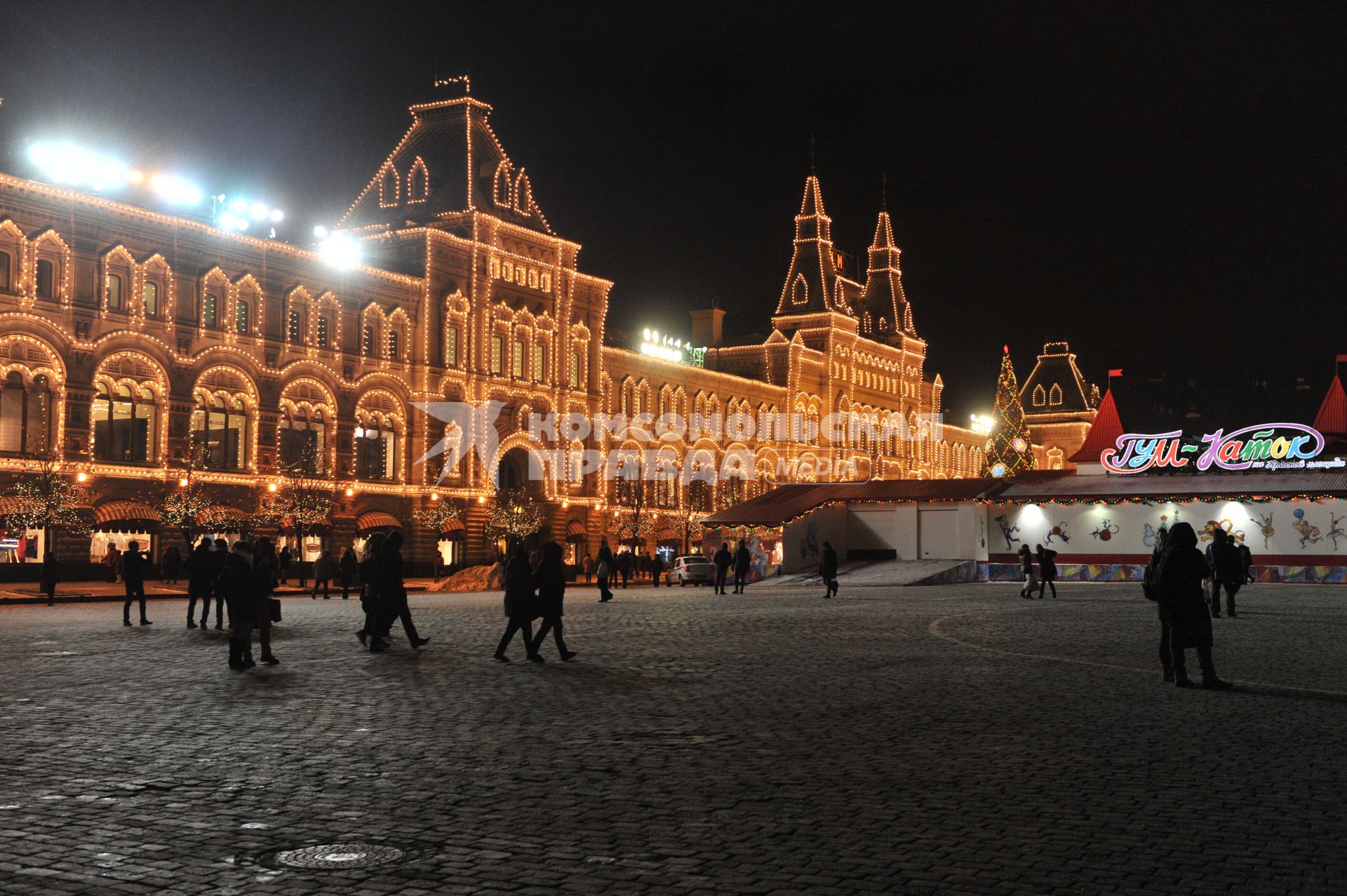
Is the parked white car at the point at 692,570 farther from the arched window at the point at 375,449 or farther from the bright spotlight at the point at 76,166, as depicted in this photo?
the bright spotlight at the point at 76,166

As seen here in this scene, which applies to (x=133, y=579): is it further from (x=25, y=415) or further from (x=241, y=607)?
(x=25, y=415)

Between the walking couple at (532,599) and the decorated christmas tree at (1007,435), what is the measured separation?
61.9 meters

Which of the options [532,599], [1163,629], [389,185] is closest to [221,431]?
[389,185]

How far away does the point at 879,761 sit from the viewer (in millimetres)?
10086

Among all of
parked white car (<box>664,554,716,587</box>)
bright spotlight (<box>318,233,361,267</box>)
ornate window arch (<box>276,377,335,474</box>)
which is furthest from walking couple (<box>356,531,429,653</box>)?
bright spotlight (<box>318,233,361,267</box>)

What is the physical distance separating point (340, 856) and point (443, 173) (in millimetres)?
63027

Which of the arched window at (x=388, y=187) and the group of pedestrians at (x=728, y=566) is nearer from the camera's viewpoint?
the group of pedestrians at (x=728, y=566)

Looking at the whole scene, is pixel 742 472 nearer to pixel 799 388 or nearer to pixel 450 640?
pixel 799 388

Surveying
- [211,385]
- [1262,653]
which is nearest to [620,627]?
[1262,653]

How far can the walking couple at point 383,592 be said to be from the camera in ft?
64.9

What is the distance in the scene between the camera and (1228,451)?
2140 inches

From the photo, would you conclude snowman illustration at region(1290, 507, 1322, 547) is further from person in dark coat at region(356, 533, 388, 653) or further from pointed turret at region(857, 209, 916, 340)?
pointed turret at region(857, 209, 916, 340)

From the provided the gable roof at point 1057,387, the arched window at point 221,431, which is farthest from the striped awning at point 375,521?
the gable roof at point 1057,387

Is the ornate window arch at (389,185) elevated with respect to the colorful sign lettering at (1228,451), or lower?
elevated
